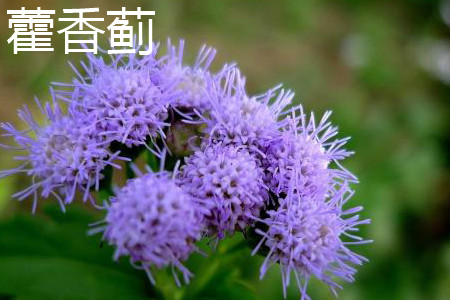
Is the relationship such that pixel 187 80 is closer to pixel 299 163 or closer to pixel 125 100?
pixel 125 100

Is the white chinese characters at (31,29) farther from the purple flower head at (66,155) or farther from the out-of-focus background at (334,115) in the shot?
the purple flower head at (66,155)

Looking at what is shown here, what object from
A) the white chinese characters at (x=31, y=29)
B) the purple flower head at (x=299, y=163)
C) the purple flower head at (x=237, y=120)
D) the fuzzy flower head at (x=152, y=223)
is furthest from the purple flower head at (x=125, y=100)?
the white chinese characters at (x=31, y=29)

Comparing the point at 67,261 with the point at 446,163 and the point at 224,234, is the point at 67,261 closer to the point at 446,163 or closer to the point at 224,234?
the point at 224,234

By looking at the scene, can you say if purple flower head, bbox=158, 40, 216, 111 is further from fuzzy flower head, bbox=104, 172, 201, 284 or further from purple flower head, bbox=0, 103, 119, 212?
fuzzy flower head, bbox=104, 172, 201, 284

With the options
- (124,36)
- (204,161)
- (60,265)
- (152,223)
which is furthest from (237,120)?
(124,36)

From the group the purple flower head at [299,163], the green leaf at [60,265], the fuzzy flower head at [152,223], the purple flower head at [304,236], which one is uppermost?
the purple flower head at [299,163]

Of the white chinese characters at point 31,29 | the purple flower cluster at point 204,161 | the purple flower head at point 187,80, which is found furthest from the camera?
the white chinese characters at point 31,29
